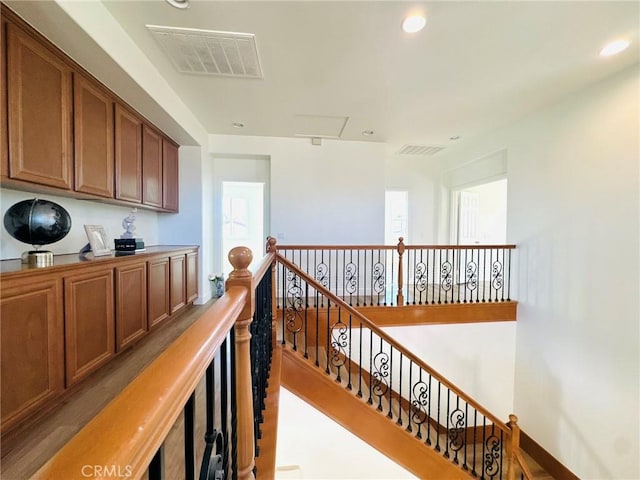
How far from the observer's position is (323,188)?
464 cm

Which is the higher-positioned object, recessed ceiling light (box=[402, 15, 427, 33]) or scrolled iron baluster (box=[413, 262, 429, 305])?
recessed ceiling light (box=[402, 15, 427, 33])

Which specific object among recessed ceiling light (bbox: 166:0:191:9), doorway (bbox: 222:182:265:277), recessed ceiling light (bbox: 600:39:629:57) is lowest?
doorway (bbox: 222:182:265:277)

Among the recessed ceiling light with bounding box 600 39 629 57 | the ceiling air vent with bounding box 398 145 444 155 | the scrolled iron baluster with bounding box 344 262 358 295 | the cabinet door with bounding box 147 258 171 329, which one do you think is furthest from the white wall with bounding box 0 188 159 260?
the recessed ceiling light with bounding box 600 39 629 57

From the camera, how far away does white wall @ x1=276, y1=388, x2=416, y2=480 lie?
2.95 metres

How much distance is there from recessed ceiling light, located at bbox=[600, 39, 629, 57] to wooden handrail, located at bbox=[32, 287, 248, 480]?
370 cm

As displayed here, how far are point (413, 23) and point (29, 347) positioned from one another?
3.33 m

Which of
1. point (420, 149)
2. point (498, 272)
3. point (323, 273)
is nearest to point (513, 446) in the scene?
point (498, 272)

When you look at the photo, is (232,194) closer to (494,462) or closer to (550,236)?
(550,236)

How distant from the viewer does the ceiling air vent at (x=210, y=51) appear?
2.17m

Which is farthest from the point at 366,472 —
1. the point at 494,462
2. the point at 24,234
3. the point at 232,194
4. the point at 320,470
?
the point at 232,194

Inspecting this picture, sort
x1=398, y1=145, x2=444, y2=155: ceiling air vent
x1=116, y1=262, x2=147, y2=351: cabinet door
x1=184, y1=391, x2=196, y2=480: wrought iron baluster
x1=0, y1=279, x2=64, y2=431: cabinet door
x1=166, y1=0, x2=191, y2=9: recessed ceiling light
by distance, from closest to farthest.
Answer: x1=184, y1=391, x2=196, y2=480: wrought iron baluster, x1=0, y1=279, x2=64, y2=431: cabinet door, x1=166, y1=0, x2=191, y2=9: recessed ceiling light, x1=116, y1=262, x2=147, y2=351: cabinet door, x1=398, y1=145, x2=444, y2=155: ceiling air vent

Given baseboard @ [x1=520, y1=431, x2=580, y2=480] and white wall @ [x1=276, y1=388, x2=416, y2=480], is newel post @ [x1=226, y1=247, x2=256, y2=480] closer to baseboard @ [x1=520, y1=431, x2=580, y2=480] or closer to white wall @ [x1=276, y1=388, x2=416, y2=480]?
white wall @ [x1=276, y1=388, x2=416, y2=480]

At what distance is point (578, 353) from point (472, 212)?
314cm

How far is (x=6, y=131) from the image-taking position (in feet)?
5.31
